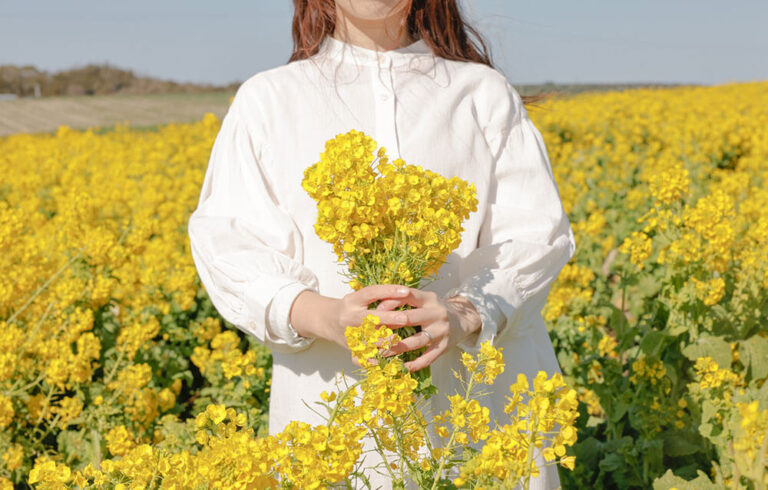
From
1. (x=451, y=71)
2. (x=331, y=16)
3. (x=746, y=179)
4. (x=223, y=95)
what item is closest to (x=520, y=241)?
(x=451, y=71)

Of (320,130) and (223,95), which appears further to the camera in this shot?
(223,95)

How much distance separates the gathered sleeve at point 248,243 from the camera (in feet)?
4.80

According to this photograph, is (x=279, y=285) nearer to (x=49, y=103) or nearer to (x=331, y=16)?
(x=331, y=16)

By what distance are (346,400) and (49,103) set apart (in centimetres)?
2613

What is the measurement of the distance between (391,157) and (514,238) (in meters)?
0.32

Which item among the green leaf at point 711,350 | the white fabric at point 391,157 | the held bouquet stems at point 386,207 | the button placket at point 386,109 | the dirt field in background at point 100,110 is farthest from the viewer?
the dirt field in background at point 100,110

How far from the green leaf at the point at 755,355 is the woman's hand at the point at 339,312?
2.15 m

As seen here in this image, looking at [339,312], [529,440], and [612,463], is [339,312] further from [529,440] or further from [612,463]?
[612,463]

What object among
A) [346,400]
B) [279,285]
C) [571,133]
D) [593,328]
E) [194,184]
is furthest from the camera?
[571,133]

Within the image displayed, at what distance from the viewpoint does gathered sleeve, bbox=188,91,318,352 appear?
1.46 meters

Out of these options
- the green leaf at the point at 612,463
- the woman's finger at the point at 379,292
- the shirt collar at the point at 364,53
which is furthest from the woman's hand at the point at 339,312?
the green leaf at the point at 612,463

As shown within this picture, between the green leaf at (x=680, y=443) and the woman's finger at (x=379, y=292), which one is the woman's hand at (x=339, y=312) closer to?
the woman's finger at (x=379, y=292)

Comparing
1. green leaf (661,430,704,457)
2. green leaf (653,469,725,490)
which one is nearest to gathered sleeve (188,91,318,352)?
green leaf (653,469,725,490)

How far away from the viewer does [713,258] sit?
2.75m
